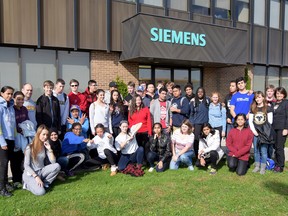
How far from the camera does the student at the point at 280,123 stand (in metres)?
5.71

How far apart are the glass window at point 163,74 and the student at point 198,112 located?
6187 millimetres

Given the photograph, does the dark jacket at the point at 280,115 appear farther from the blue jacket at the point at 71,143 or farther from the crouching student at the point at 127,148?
the blue jacket at the point at 71,143

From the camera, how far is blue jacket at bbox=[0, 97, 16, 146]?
430 centimetres

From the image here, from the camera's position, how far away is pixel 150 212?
382 cm

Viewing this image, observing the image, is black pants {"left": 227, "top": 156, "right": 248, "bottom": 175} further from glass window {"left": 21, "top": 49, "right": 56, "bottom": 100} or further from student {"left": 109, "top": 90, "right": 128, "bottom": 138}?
glass window {"left": 21, "top": 49, "right": 56, "bottom": 100}

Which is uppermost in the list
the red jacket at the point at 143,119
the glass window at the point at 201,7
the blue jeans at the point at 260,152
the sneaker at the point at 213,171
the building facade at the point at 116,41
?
the glass window at the point at 201,7

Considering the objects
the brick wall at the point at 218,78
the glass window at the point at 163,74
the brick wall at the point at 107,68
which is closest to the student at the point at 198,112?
the brick wall at the point at 107,68

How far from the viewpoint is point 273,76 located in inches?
632

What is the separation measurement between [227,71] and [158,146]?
9.22 metres

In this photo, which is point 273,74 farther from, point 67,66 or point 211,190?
point 211,190

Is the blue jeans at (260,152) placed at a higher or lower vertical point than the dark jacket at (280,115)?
lower

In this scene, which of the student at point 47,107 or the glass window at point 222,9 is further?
the glass window at point 222,9

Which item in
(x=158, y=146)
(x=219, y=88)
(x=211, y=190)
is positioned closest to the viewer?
(x=211, y=190)

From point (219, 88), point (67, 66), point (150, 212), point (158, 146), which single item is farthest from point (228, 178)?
point (219, 88)
